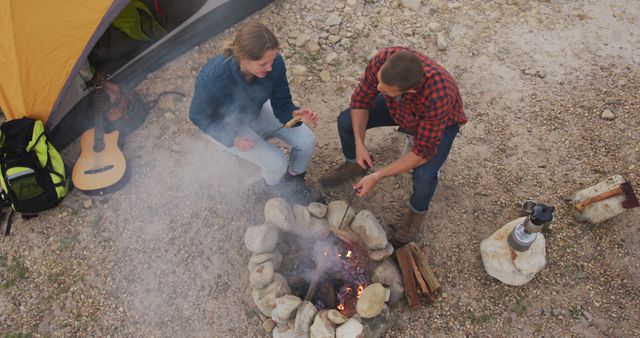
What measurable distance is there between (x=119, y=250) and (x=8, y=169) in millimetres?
1233

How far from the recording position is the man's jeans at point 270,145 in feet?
11.3

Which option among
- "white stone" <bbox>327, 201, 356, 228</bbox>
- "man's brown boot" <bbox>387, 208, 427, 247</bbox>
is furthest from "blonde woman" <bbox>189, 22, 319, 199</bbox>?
"man's brown boot" <bbox>387, 208, 427, 247</bbox>

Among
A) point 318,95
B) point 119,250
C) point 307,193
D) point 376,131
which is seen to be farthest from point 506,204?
point 119,250

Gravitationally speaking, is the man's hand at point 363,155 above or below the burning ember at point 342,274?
above

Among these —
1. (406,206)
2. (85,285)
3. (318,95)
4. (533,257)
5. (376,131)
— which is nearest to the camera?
(533,257)

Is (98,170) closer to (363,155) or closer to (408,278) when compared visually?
(363,155)

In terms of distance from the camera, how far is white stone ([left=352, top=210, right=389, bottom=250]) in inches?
132

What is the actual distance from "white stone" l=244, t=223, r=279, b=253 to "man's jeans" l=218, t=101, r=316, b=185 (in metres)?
0.50

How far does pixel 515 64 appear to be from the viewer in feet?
15.8

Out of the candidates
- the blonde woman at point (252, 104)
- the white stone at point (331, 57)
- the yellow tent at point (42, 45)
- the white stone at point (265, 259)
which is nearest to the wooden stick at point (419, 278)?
the white stone at point (265, 259)

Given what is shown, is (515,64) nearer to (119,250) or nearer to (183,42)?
(183,42)

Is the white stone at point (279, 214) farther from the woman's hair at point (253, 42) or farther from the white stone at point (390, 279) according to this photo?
the woman's hair at point (253, 42)

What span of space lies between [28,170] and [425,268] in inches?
142

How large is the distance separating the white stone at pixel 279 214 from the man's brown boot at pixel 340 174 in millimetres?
703
